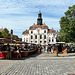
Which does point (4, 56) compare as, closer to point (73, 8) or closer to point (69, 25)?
point (69, 25)

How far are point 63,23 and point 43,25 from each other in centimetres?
5580

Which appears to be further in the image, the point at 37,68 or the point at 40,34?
the point at 40,34

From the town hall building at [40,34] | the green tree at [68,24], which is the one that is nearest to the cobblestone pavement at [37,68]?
the green tree at [68,24]

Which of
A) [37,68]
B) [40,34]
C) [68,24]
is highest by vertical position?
[40,34]

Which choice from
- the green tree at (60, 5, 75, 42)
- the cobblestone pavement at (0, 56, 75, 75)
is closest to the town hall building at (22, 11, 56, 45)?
the green tree at (60, 5, 75, 42)

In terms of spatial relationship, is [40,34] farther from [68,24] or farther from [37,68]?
[37,68]

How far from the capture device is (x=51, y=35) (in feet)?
280

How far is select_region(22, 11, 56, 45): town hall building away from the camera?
85.2m

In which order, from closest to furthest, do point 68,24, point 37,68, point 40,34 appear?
point 37,68 → point 68,24 → point 40,34

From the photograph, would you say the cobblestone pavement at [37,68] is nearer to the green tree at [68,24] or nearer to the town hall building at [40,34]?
the green tree at [68,24]

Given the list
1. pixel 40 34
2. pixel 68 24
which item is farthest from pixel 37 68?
pixel 40 34

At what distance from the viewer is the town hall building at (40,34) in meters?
85.2

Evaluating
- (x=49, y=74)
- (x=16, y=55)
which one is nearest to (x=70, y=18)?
(x=16, y=55)

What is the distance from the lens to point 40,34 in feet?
286
